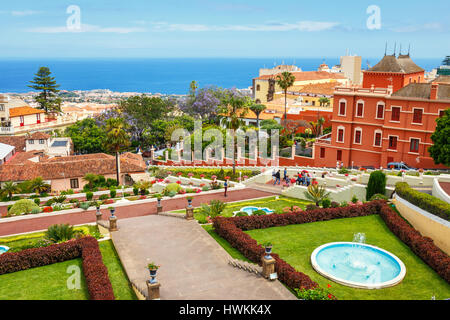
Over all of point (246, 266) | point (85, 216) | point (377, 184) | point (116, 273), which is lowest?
point (85, 216)

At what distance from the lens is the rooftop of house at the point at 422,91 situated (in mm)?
35562

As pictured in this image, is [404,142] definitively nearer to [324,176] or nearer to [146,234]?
[324,176]

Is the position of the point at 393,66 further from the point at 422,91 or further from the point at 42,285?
the point at 42,285

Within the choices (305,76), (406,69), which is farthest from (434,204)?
(305,76)

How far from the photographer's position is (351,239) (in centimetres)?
2081

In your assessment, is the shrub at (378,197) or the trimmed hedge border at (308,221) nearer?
the trimmed hedge border at (308,221)

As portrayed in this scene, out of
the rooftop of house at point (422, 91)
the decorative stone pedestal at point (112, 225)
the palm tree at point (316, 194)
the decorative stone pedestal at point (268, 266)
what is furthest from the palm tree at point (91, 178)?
the rooftop of house at point (422, 91)

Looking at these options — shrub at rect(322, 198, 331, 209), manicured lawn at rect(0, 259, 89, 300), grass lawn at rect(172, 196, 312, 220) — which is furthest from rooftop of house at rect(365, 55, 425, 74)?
manicured lawn at rect(0, 259, 89, 300)

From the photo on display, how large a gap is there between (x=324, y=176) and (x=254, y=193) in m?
5.78

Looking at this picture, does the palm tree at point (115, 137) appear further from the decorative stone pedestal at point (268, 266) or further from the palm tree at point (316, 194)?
the decorative stone pedestal at point (268, 266)

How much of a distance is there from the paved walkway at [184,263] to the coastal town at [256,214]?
0.08 m

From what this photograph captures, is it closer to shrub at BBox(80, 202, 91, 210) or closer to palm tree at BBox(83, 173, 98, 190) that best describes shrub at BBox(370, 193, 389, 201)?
shrub at BBox(80, 202, 91, 210)

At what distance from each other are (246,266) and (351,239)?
6947 millimetres

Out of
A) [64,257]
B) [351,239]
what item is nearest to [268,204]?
[351,239]
